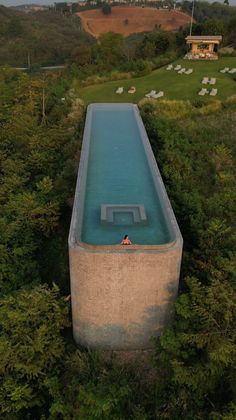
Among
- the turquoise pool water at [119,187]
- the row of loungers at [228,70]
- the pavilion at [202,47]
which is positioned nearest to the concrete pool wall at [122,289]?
the turquoise pool water at [119,187]

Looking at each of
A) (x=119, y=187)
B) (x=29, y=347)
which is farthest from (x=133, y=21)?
(x=29, y=347)

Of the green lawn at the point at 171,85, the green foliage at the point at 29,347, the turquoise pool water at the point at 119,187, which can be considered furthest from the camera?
the green lawn at the point at 171,85

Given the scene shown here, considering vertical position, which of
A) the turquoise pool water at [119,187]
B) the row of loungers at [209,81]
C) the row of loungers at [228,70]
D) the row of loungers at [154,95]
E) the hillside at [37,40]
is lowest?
the hillside at [37,40]

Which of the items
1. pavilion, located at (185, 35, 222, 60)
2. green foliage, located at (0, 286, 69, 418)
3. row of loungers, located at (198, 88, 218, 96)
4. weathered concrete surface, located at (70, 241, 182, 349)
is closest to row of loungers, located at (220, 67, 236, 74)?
pavilion, located at (185, 35, 222, 60)

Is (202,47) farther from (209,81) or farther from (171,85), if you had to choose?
(171,85)

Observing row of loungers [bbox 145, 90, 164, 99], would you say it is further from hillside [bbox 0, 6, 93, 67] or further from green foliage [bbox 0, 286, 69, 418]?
hillside [bbox 0, 6, 93, 67]

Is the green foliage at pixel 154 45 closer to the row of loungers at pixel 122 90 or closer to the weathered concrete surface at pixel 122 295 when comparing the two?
the row of loungers at pixel 122 90

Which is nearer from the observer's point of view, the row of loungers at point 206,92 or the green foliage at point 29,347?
the green foliage at point 29,347

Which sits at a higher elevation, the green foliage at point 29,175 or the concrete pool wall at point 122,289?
the concrete pool wall at point 122,289
